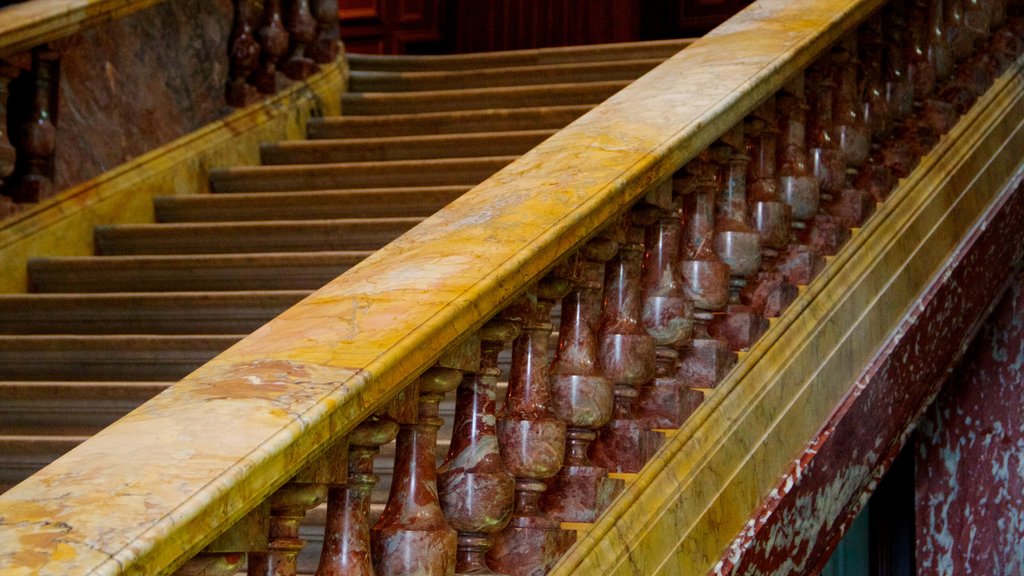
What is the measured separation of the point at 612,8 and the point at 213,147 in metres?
3.74

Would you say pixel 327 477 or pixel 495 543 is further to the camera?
pixel 495 543

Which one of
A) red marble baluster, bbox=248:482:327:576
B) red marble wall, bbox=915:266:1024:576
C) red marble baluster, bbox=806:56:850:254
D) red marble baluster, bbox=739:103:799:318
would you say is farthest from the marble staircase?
red marble wall, bbox=915:266:1024:576

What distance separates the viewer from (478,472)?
Answer: 1.92m

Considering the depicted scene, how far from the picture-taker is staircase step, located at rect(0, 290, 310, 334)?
412 centimetres

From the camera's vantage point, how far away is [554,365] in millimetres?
2250

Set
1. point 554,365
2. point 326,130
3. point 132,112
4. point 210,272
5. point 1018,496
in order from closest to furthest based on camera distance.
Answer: point 554,365
point 1018,496
point 210,272
point 132,112
point 326,130

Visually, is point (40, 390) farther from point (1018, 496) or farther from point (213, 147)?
point (1018, 496)

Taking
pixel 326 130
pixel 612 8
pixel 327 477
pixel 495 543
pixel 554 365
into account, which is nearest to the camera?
pixel 327 477

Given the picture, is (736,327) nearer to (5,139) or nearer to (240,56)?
(5,139)

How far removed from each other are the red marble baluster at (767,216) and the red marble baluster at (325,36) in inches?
147

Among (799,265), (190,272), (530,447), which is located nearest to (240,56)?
(190,272)

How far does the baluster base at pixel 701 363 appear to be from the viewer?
8.51ft

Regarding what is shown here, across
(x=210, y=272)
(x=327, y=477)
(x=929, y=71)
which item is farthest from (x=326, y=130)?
(x=327, y=477)

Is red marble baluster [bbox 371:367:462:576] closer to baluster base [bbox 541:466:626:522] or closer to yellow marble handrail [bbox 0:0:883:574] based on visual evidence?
yellow marble handrail [bbox 0:0:883:574]
